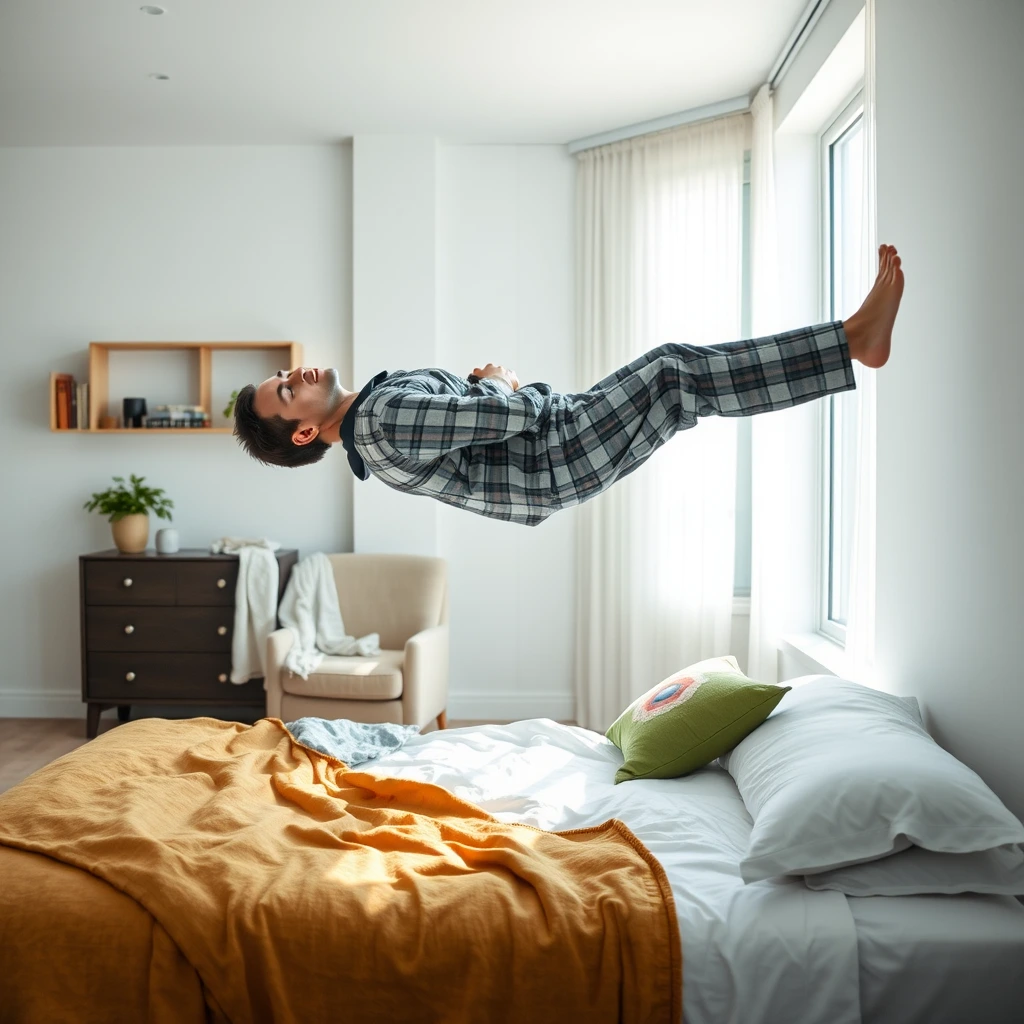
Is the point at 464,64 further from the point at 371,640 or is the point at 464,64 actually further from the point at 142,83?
the point at 371,640

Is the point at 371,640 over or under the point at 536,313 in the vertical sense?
under

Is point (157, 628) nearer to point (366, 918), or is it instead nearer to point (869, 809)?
point (366, 918)

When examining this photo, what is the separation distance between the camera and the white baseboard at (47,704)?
4887mm

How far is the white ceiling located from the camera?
340cm

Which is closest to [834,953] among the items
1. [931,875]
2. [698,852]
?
[931,875]

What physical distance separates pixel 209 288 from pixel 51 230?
0.86 metres

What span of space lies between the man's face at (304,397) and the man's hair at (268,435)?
0.03 m

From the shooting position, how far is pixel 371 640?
422 cm

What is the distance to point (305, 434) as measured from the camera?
252 centimetres

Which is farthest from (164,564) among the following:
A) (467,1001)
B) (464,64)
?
(467,1001)

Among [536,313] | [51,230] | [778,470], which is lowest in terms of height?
[778,470]

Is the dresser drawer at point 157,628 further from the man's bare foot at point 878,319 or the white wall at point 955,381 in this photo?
the man's bare foot at point 878,319

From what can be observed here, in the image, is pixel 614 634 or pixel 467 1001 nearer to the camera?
pixel 467 1001

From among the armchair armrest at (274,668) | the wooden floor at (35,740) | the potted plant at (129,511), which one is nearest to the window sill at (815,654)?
the wooden floor at (35,740)
